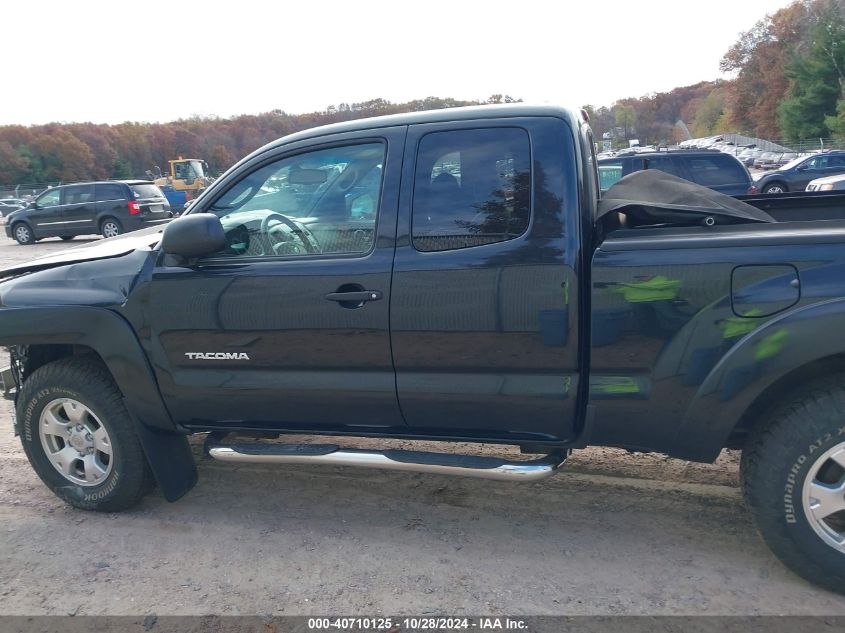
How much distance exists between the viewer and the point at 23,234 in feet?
67.2

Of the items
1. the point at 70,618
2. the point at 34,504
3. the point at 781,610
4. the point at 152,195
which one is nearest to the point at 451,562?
the point at 781,610

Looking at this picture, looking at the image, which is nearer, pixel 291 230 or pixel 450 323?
pixel 450 323

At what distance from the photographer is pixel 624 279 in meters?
2.87

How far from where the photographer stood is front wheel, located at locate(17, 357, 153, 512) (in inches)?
147

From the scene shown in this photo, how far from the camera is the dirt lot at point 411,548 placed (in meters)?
3.00

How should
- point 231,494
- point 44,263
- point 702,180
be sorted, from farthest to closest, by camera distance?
point 702,180 → point 231,494 → point 44,263

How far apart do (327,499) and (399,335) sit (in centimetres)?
128

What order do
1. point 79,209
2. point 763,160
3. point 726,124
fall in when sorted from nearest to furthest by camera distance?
point 79,209 → point 763,160 → point 726,124

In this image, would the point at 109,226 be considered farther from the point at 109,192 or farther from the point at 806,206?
the point at 806,206

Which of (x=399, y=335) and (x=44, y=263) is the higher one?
(x=44, y=263)

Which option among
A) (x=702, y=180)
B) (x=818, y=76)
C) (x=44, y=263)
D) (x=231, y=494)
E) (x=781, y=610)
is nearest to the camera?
(x=781, y=610)

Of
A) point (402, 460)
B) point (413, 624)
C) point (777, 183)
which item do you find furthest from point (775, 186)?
point (413, 624)

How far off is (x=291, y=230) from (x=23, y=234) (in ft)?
66.6

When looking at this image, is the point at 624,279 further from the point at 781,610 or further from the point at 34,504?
the point at 34,504
